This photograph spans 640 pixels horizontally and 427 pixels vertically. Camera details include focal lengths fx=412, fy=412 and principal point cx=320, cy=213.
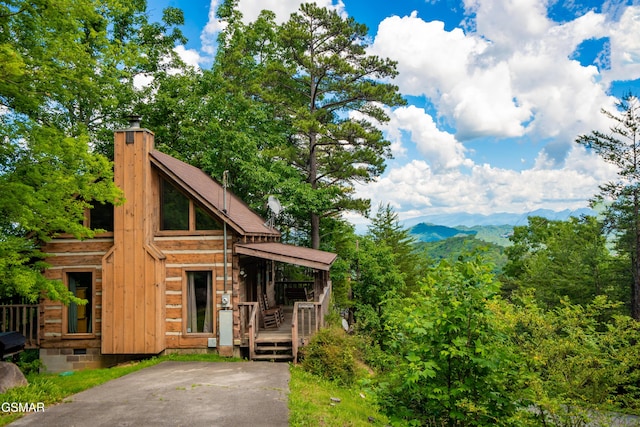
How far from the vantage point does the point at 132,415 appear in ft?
25.5

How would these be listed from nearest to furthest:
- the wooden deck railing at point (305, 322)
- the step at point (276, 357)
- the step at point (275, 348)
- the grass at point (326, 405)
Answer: the grass at point (326, 405) < the wooden deck railing at point (305, 322) < the step at point (276, 357) < the step at point (275, 348)

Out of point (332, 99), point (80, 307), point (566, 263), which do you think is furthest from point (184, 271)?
point (566, 263)

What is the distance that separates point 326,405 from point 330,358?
270 cm

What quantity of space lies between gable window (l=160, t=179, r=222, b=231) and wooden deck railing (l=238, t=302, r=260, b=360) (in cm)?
270

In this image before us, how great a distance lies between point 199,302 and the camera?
13.4 meters

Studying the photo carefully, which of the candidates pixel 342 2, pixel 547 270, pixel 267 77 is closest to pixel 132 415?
pixel 267 77

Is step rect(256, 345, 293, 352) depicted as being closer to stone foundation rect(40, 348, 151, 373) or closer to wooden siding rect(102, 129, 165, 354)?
wooden siding rect(102, 129, 165, 354)

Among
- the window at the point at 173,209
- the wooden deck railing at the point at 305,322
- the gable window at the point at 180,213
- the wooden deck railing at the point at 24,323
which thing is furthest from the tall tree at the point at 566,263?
the wooden deck railing at the point at 24,323

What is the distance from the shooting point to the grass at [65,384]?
8.08 meters

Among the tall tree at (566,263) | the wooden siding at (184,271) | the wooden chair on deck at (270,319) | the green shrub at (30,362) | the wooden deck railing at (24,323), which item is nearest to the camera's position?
the green shrub at (30,362)

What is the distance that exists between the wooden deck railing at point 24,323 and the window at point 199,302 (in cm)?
490

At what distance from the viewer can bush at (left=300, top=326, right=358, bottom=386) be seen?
1150 cm

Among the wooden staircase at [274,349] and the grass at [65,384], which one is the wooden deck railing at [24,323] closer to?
the grass at [65,384]

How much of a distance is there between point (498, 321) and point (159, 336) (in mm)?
10457
